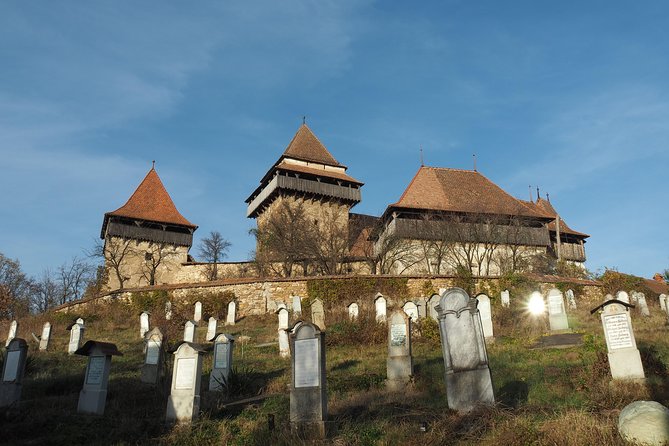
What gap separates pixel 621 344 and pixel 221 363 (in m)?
6.95

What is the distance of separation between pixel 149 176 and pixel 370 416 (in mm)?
34630

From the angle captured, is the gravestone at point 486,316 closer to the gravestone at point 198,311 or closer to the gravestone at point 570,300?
the gravestone at point 570,300

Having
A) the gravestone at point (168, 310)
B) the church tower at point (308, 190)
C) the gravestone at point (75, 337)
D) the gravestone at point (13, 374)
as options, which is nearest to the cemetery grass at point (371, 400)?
the gravestone at point (13, 374)

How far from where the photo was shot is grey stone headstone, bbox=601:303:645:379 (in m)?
7.96

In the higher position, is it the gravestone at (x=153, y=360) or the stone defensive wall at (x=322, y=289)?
the stone defensive wall at (x=322, y=289)

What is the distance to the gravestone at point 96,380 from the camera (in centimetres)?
773

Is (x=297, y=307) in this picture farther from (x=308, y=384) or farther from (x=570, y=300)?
(x=308, y=384)

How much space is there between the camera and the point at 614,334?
836 cm

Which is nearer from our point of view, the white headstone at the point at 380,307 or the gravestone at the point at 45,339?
the gravestone at the point at 45,339

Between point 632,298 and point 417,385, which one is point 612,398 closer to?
point 417,385

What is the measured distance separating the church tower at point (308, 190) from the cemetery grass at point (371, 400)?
19.4 m

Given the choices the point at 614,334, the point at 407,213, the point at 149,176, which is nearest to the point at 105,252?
the point at 149,176

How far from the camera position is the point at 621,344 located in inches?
324

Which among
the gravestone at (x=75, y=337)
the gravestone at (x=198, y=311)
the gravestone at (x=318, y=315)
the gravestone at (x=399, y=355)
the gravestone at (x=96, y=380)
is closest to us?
the gravestone at (x=96, y=380)
